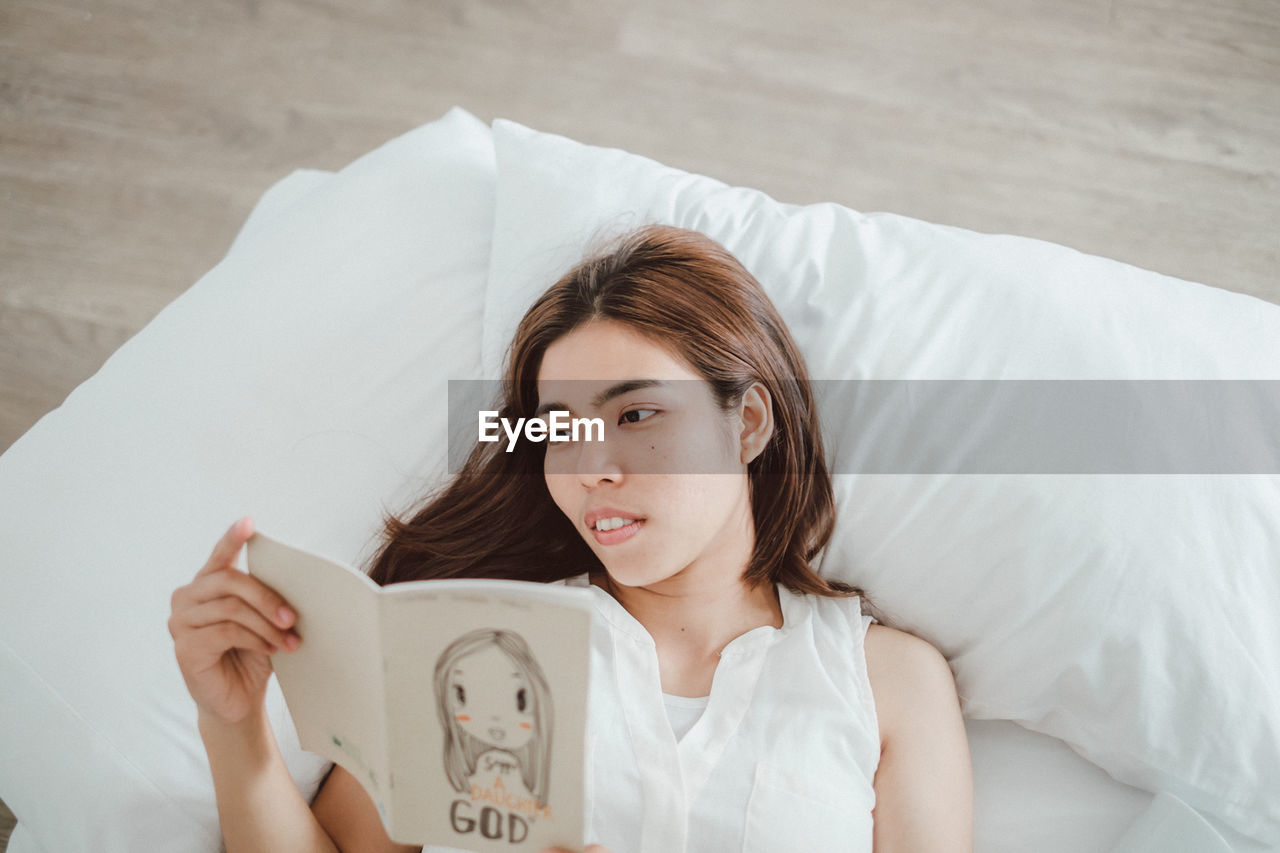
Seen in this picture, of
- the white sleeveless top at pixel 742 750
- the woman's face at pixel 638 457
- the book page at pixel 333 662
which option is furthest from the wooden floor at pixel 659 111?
the book page at pixel 333 662

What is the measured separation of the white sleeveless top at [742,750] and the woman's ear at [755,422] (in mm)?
213

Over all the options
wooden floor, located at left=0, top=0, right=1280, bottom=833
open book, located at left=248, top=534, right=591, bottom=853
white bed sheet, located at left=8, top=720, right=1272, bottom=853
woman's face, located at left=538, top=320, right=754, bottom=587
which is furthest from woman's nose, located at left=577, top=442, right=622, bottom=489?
wooden floor, located at left=0, top=0, right=1280, bottom=833

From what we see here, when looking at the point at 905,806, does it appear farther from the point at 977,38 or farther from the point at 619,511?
the point at 977,38

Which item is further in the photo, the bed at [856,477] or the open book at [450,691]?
the bed at [856,477]

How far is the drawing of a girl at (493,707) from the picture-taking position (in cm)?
73

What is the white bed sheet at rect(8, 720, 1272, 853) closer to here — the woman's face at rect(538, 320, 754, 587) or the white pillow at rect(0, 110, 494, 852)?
the white pillow at rect(0, 110, 494, 852)

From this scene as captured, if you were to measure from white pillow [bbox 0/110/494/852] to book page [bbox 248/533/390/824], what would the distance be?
0.27 m

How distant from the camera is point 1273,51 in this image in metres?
1.93

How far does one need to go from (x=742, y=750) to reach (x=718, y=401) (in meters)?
0.38
